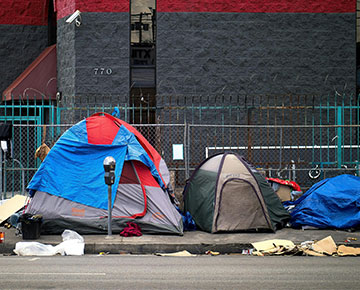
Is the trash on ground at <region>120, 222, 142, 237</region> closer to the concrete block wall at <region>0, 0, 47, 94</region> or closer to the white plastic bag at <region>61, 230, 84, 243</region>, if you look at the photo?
the white plastic bag at <region>61, 230, 84, 243</region>

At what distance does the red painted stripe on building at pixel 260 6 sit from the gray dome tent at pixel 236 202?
7374mm

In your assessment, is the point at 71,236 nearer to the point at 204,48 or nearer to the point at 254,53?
the point at 204,48

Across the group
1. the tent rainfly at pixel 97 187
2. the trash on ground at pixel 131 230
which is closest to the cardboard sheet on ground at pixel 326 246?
the tent rainfly at pixel 97 187

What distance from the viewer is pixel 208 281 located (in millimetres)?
7121

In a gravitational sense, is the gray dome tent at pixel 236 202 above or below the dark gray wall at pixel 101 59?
below

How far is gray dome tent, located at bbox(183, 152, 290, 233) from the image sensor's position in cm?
1077

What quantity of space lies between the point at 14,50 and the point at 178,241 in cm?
1157

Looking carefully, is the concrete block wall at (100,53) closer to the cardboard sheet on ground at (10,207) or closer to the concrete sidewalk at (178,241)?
the cardboard sheet on ground at (10,207)

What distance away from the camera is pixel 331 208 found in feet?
36.8

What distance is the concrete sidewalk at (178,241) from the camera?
9.72 m

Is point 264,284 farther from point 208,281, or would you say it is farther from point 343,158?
point 343,158

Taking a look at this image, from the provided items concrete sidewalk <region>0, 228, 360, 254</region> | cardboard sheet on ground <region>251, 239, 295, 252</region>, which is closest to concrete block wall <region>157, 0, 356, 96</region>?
concrete sidewalk <region>0, 228, 360, 254</region>

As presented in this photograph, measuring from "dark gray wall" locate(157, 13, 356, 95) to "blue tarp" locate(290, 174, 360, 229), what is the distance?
21.0 ft

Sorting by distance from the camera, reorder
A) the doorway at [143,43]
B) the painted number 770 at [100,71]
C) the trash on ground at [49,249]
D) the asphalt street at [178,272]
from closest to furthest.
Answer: the asphalt street at [178,272] < the trash on ground at [49,249] < the painted number 770 at [100,71] < the doorway at [143,43]
